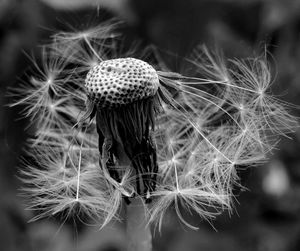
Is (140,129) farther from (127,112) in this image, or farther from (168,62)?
(168,62)

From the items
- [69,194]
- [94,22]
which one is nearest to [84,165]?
[69,194]

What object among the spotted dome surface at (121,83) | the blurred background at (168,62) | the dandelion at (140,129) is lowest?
the blurred background at (168,62)

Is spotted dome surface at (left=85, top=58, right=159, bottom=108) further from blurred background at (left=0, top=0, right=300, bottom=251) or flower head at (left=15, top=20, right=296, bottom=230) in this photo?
blurred background at (left=0, top=0, right=300, bottom=251)

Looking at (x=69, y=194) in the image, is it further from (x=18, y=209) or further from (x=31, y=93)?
(x=18, y=209)

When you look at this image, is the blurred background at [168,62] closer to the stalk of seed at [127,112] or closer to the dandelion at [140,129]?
Result: the dandelion at [140,129]

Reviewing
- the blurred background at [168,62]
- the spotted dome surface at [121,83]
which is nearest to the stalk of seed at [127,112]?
the spotted dome surface at [121,83]

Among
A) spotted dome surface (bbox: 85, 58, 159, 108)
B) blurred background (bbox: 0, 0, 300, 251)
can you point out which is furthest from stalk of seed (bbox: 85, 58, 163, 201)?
blurred background (bbox: 0, 0, 300, 251)

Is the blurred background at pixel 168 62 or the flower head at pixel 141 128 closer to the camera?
the flower head at pixel 141 128

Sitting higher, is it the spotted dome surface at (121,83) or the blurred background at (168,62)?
the spotted dome surface at (121,83)
